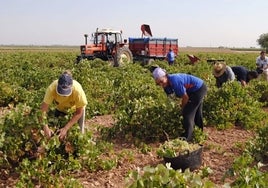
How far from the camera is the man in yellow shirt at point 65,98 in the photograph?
16.2ft

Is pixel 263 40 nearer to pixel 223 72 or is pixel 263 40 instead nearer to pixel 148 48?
pixel 148 48

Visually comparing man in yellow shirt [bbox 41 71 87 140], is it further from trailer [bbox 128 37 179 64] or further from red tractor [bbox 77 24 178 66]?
trailer [bbox 128 37 179 64]

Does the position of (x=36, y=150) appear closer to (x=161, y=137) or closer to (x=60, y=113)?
(x=60, y=113)

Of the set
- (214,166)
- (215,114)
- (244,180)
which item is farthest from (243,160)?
(215,114)

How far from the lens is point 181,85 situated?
616 cm

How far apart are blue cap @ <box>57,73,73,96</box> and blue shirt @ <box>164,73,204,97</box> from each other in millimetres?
1766

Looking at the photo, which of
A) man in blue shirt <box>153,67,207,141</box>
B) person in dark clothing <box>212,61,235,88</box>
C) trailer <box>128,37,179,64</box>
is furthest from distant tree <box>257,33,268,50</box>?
man in blue shirt <box>153,67,207,141</box>

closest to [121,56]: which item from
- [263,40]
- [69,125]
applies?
[69,125]

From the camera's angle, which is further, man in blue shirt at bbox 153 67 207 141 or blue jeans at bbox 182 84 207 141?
blue jeans at bbox 182 84 207 141

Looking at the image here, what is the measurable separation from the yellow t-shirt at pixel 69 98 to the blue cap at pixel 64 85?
0.22m

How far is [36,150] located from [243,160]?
8.25 ft

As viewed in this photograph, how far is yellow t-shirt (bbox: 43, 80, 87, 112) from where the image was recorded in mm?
5180

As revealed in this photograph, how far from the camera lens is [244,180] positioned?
3490 mm

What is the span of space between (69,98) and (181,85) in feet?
5.67
